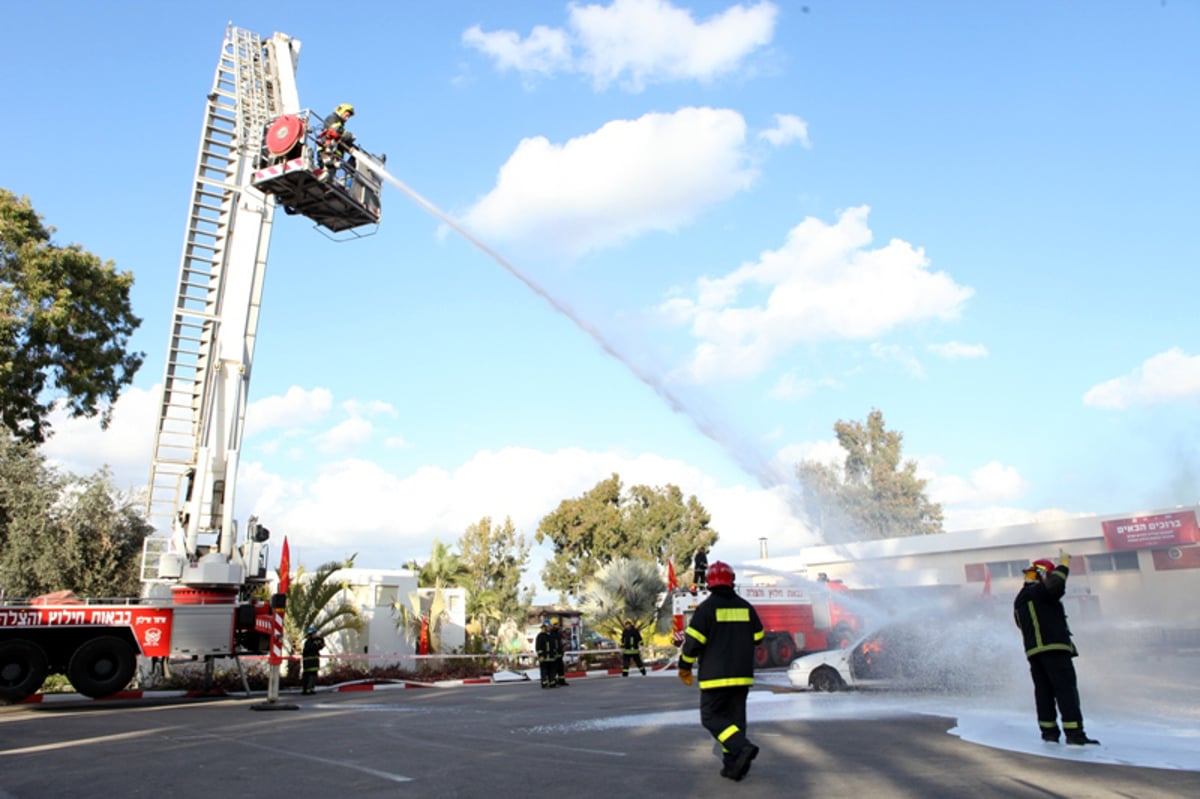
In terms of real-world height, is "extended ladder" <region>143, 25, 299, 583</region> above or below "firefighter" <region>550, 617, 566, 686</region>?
above

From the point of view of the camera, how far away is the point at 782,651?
24.8 meters

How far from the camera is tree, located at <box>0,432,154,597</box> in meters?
24.0

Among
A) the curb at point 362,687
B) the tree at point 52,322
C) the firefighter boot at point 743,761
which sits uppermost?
the tree at point 52,322

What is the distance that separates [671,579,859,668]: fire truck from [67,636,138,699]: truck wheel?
12.9m

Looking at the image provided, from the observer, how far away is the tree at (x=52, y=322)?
20.2 meters

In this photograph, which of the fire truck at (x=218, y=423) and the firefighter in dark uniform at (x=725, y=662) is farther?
the fire truck at (x=218, y=423)

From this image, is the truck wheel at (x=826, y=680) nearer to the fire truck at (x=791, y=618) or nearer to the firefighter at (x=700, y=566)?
the firefighter at (x=700, y=566)

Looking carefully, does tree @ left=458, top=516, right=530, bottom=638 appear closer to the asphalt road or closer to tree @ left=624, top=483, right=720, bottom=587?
tree @ left=624, top=483, right=720, bottom=587

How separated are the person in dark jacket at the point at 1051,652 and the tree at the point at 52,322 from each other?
2123 centimetres

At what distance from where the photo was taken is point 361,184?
55.1 feet

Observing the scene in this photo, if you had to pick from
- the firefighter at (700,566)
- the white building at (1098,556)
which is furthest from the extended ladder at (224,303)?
the white building at (1098,556)

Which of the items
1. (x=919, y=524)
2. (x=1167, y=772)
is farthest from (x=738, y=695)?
(x=919, y=524)

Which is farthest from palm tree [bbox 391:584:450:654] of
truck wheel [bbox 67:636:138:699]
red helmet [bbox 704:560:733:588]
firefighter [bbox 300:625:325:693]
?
red helmet [bbox 704:560:733:588]

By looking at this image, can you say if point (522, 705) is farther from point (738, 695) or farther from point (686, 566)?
point (686, 566)
